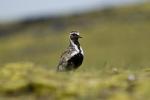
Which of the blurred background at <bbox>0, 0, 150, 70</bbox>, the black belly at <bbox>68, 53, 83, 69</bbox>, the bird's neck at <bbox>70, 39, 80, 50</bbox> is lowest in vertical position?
the black belly at <bbox>68, 53, 83, 69</bbox>

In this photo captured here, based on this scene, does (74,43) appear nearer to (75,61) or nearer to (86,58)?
(75,61)

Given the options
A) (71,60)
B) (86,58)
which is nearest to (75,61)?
(71,60)

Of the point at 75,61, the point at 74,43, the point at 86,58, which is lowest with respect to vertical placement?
the point at 75,61

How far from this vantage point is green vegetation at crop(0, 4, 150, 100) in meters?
15.4

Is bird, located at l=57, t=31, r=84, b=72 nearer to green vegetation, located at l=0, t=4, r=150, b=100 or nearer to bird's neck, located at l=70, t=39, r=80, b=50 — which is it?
green vegetation, located at l=0, t=4, r=150, b=100

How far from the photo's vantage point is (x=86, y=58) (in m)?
82.3

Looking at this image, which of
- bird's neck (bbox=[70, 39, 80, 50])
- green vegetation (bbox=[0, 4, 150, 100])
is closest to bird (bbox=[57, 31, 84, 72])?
green vegetation (bbox=[0, 4, 150, 100])

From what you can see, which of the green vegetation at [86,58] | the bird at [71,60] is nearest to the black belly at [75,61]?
the bird at [71,60]

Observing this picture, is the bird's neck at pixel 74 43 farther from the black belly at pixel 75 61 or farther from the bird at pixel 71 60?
the black belly at pixel 75 61

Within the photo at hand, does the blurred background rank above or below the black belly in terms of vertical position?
above

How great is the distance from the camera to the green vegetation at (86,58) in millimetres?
15422

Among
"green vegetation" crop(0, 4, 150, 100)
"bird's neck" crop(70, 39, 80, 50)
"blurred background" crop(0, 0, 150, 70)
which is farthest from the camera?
"blurred background" crop(0, 0, 150, 70)

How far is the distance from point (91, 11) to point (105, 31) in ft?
75.4

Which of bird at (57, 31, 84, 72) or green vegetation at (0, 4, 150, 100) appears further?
bird at (57, 31, 84, 72)
